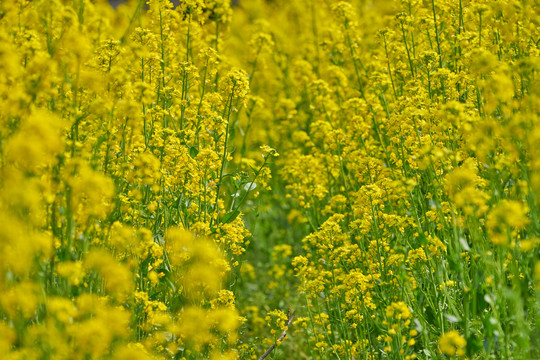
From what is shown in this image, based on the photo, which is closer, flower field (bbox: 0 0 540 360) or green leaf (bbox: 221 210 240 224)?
flower field (bbox: 0 0 540 360)

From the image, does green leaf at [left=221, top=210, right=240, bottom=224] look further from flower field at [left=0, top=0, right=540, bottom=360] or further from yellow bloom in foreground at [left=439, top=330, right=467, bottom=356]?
yellow bloom in foreground at [left=439, top=330, right=467, bottom=356]

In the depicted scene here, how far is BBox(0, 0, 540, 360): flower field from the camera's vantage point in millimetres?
2227

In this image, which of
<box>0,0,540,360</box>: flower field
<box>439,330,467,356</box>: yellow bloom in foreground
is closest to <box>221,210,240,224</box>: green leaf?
<box>0,0,540,360</box>: flower field

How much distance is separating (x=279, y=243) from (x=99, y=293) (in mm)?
3614

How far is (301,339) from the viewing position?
477cm

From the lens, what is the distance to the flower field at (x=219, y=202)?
7.30ft

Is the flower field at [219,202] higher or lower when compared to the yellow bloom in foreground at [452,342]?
higher

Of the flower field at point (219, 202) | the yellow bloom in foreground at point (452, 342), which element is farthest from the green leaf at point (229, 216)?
the yellow bloom in foreground at point (452, 342)

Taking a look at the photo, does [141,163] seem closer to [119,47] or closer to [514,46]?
[119,47]

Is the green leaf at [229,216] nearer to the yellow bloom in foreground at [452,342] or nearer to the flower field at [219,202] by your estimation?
the flower field at [219,202]

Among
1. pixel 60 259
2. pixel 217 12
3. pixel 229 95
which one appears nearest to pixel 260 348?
pixel 229 95

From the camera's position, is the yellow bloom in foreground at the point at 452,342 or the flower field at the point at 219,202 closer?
the flower field at the point at 219,202

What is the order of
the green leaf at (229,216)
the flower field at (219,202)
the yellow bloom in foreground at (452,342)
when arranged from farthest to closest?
the green leaf at (229,216) → the yellow bloom in foreground at (452,342) → the flower field at (219,202)

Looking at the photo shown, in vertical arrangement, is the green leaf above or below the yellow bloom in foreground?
above
